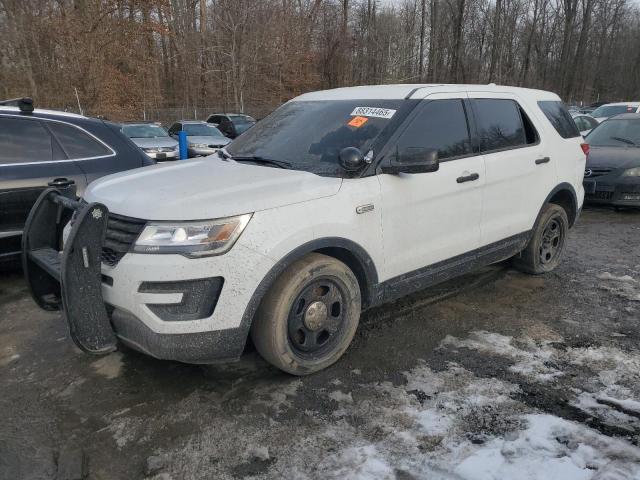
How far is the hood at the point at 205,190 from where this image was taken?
9.08 feet

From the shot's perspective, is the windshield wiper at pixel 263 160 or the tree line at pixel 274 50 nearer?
the windshield wiper at pixel 263 160

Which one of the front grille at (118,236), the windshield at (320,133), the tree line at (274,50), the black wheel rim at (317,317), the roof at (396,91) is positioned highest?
the tree line at (274,50)

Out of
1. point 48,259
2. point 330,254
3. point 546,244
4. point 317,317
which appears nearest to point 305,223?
point 330,254

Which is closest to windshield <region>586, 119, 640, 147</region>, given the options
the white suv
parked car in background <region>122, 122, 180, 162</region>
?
the white suv

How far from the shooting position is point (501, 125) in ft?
14.4

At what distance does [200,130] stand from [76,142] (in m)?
11.6

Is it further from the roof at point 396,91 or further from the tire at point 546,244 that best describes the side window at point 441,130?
the tire at point 546,244

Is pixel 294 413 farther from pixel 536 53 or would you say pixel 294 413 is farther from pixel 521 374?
pixel 536 53

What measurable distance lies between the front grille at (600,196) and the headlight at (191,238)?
773 centimetres

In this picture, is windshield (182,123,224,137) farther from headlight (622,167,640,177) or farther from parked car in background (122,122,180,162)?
headlight (622,167,640,177)

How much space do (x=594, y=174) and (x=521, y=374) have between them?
21.3ft

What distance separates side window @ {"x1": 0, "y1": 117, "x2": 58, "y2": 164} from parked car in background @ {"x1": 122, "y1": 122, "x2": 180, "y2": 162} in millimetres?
7374

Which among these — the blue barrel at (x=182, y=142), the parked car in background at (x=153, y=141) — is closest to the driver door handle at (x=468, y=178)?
the parked car in background at (x=153, y=141)

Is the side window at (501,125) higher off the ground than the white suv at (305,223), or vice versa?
the side window at (501,125)
